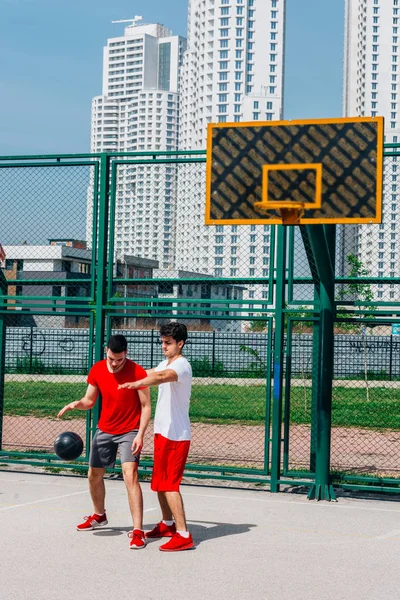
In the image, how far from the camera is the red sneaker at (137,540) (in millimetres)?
7117

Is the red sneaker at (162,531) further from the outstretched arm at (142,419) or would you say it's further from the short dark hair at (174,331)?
the short dark hair at (174,331)

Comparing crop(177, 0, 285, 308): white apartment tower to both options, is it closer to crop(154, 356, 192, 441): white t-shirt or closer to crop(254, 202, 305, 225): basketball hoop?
crop(254, 202, 305, 225): basketball hoop

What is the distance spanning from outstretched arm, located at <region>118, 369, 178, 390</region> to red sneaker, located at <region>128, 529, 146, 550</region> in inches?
46.4

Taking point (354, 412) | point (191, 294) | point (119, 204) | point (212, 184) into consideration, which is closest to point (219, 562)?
point (212, 184)

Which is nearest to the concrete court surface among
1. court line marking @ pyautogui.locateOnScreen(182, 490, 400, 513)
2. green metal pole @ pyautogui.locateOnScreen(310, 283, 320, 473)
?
court line marking @ pyautogui.locateOnScreen(182, 490, 400, 513)

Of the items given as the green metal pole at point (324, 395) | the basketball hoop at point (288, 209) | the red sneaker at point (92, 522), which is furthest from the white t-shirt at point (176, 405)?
the green metal pole at point (324, 395)

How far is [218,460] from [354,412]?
8.60 metres

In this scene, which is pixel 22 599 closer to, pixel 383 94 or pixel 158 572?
pixel 158 572

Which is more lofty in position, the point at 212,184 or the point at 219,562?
the point at 212,184

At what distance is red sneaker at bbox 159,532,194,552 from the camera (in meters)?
7.08

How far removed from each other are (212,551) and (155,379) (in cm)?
146

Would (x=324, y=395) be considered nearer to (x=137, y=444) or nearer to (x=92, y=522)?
(x=137, y=444)

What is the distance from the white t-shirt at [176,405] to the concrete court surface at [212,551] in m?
0.93

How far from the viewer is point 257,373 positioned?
80.9 feet
